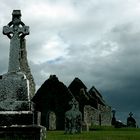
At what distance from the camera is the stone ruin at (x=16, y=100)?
31.1ft

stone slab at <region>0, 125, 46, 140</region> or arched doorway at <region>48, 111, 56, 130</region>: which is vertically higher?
arched doorway at <region>48, 111, 56, 130</region>

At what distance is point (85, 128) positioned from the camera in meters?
47.9

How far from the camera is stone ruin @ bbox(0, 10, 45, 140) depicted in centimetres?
948

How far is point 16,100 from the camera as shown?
10633 millimetres

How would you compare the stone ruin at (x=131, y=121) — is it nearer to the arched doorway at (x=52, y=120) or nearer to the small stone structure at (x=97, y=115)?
the small stone structure at (x=97, y=115)

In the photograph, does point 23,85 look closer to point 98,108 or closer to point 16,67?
point 16,67

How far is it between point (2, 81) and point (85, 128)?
123ft

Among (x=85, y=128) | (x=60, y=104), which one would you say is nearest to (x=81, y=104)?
(x=60, y=104)

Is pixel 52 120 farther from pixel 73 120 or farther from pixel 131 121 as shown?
pixel 73 120

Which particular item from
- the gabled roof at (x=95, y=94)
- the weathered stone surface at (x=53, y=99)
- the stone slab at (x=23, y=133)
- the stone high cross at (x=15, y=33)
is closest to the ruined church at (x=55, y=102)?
the weathered stone surface at (x=53, y=99)

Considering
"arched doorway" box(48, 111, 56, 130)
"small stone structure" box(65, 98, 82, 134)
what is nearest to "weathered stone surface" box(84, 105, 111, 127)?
"arched doorway" box(48, 111, 56, 130)

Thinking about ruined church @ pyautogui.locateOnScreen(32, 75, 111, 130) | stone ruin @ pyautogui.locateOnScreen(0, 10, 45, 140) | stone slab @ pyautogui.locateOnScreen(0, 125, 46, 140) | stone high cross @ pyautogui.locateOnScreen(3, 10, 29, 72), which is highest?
ruined church @ pyautogui.locateOnScreen(32, 75, 111, 130)

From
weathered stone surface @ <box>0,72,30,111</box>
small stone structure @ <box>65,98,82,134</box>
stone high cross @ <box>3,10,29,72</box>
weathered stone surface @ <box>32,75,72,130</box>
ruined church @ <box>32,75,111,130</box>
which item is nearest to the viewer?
weathered stone surface @ <box>0,72,30,111</box>

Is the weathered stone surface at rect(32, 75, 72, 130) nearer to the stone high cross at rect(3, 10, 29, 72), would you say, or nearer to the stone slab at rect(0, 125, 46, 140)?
the stone high cross at rect(3, 10, 29, 72)
